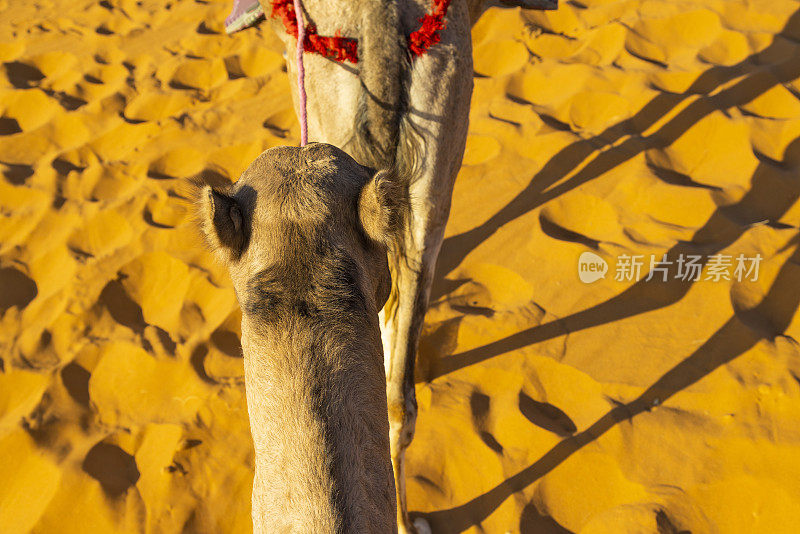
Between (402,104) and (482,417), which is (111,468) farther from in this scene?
(402,104)

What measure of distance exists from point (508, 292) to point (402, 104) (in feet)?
6.26

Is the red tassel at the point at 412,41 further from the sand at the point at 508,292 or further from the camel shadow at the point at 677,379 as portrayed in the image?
the camel shadow at the point at 677,379

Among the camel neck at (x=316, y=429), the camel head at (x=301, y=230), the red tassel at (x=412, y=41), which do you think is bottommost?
the camel neck at (x=316, y=429)

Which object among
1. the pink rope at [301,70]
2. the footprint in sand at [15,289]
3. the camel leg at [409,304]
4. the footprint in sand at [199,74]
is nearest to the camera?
the pink rope at [301,70]

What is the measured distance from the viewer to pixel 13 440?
293 cm

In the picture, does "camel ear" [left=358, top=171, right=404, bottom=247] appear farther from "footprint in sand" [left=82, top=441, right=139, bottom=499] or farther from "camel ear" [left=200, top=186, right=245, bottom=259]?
"footprint in sand" [left=82, top=441, right=139, bottom=499]

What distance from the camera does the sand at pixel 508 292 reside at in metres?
2.70

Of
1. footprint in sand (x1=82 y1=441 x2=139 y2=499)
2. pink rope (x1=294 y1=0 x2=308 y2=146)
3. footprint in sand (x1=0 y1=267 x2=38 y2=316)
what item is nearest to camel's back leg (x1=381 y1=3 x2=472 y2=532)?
pink rope (x1=294 y1=0 x2=308 y2=146)

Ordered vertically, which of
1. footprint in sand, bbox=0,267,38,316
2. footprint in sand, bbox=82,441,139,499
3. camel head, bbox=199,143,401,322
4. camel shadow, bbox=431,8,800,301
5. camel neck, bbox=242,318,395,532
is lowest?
footprint in sand, bbox=82,441,139,499

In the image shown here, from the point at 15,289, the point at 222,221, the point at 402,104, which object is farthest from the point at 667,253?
the point at 15,289

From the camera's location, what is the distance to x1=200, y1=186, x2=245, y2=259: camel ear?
1.20m

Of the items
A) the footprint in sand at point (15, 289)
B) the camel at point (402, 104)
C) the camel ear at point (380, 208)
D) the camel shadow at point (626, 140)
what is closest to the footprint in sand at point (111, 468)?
the footprint in sand at point (15, 289)

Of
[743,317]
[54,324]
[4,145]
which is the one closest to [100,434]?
[54,324]

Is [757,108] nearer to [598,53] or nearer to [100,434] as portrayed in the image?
[598,53]
